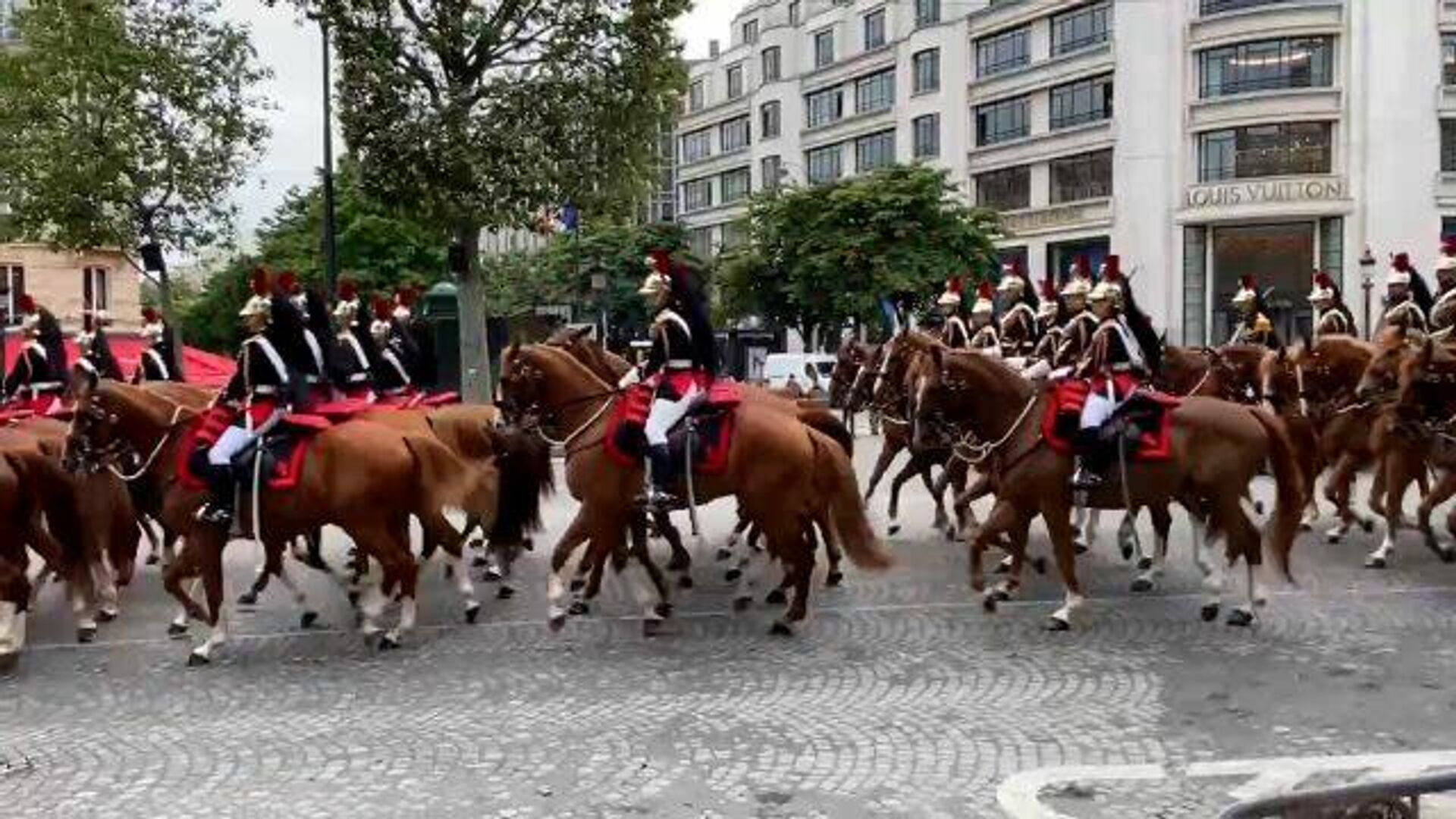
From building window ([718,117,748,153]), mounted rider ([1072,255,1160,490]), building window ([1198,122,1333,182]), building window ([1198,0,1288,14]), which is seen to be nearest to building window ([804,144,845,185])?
building window ([718,117,748,153])

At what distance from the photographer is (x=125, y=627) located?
464 inches

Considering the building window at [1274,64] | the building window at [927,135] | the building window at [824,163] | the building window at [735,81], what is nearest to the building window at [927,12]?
the building window at [927,135]

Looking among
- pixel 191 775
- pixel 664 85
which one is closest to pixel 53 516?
pixel 191 775

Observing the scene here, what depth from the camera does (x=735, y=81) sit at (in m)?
84.6

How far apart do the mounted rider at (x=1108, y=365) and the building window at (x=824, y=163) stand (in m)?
60.0

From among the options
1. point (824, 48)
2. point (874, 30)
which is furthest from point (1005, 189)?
point (824, 48)

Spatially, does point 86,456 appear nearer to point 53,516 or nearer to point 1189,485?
point 53,516

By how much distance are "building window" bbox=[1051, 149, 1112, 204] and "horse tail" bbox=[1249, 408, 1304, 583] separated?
149 feet

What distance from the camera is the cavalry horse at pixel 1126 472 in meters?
11.2

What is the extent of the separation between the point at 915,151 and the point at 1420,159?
2306 cm

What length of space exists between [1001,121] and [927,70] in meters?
5.98

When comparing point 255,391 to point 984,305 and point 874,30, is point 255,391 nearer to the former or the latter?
point 984,305

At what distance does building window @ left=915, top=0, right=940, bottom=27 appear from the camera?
65062 mm

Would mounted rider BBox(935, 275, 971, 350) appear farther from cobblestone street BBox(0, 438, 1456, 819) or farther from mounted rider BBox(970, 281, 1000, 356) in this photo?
cobblestone street BBox(0, 438, 1456, 819)
